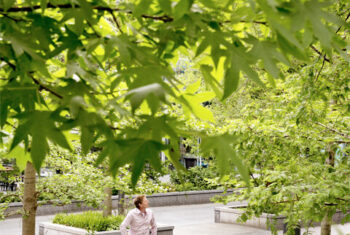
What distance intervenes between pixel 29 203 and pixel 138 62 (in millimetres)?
7588

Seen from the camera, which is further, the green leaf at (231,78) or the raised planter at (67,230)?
the raised planter at (67,230)

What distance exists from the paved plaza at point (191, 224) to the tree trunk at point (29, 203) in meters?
7.79

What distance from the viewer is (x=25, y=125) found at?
1.66 meters

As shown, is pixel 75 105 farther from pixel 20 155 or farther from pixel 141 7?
pixel 20 155

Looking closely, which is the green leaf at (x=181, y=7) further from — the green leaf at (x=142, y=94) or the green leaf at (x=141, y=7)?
the green leaf at (x=142, y=94)

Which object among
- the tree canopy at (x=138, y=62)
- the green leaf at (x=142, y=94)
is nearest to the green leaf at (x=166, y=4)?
the tree canopy at (x=138, y=62)

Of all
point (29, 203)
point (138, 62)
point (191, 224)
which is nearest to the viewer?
point (138, 62)

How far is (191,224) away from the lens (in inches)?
734

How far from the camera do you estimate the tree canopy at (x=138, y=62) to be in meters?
1.62

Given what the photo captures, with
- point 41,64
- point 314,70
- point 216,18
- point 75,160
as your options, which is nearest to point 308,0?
point 216,18

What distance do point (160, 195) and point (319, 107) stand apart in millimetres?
17476

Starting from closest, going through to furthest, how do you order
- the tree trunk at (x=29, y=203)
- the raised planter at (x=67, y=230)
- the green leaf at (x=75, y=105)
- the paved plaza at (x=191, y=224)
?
the green leaf at (x=75, y=105) < the tree trunk at (x=29, y=203) < the raised planter at (x=67, y=230) < the paved plaza at (x=191, y=224)

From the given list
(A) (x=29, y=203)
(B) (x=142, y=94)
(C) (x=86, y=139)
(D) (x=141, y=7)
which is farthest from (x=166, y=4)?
(A) (x=29, y=203)

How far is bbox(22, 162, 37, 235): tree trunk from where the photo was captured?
854cm
